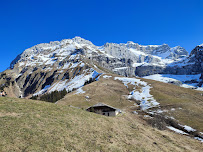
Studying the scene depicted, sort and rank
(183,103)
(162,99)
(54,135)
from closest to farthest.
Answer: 1. (54,135)
2. (183,103)
3. (162,99)

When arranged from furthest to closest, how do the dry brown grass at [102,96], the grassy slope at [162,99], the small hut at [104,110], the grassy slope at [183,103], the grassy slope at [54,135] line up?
the dry brown grass at [102,96] → the grassy slope at [162,99] → the small hut at [104,110] → the grassy slope at [183,103] → the grassy slope at [54,135]

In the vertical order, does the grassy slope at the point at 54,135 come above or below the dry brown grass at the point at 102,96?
above

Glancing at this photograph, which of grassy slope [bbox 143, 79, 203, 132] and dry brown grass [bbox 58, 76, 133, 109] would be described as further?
dry brown grass [bbox 58, 76, 133, 109]

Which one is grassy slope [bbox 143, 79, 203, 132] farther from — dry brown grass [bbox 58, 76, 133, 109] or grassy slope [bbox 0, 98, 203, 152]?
grassy slope [bbox 0, 98, 203, 152]

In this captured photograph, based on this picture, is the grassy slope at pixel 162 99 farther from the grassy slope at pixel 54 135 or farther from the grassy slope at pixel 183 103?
the grassy slope at pixel 54 135

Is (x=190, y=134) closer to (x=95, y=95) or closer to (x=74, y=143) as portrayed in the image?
(x=74, y=143)

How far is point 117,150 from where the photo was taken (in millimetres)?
18531

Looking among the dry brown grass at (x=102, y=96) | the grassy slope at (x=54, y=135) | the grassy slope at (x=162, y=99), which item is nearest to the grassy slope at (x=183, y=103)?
the grassy slope at (x=162, y=99)

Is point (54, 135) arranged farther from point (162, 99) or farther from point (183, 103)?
point (162, 99)

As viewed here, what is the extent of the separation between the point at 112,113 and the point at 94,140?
32.1 metres

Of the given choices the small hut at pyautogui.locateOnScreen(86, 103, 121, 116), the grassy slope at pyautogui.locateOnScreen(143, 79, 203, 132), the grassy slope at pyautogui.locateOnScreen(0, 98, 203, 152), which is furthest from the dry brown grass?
the grassy slope at pyautogui.locateOnScreen(0, 98, 203, 152)

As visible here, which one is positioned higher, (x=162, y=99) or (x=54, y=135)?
(x=54, y=135)

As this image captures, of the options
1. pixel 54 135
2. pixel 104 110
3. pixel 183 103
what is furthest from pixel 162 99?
pixel 54 135

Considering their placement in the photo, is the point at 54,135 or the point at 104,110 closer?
the point at 54,135
